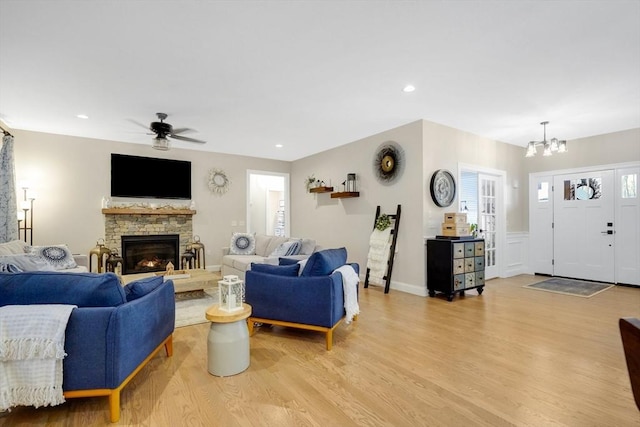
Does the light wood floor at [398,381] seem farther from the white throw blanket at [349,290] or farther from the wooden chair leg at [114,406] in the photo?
the white throw blanket at [349,290]

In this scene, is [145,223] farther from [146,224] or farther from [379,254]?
[379,254]

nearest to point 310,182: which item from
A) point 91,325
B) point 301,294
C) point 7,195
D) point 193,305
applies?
point 193,305

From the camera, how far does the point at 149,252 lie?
6.14 meters

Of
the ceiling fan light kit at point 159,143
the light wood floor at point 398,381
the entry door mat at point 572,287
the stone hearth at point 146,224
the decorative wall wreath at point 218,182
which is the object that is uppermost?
the ceiling fan light kit at point 159,143

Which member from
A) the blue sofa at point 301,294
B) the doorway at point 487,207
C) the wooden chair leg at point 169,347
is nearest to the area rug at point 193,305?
the wooden chair leg at point 169,347

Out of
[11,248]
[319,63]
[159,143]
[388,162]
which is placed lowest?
[11,248]

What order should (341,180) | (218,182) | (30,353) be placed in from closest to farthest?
(30,353), (341,180), (218,182)

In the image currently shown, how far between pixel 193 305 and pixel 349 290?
2.26 meters

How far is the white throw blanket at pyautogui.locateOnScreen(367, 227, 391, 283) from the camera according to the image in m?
5.00

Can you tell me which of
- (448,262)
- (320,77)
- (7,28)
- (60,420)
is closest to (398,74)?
A: (320,77)

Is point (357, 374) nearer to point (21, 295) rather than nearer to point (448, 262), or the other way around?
point (21, 295)

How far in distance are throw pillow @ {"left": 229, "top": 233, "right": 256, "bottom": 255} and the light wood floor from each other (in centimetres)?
237

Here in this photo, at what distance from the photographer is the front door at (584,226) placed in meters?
5.42

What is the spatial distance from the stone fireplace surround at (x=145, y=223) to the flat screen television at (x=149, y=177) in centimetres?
36
